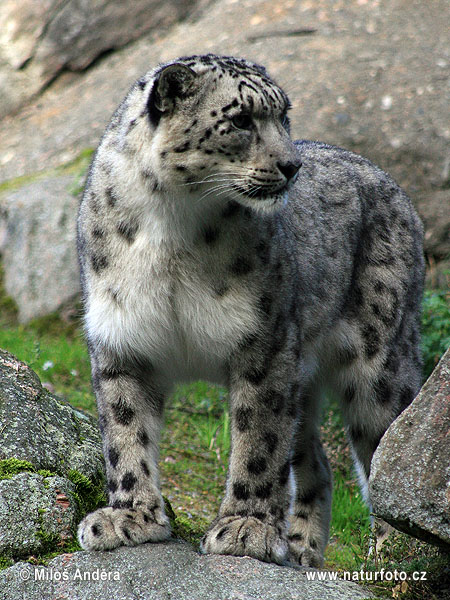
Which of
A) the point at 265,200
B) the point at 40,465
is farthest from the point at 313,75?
the point at 40,465

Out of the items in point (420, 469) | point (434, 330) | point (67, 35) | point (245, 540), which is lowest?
point (434, 330)

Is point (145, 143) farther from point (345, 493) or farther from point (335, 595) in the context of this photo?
point (345, 493)

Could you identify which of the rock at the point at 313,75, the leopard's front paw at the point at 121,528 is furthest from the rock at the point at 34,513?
the rock at the point at 313,75

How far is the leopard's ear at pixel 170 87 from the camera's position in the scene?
4367 mm

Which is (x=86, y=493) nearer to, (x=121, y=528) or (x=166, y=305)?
(x=121, y=528)

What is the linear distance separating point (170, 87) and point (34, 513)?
→ 2.28 m

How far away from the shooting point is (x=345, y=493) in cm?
701

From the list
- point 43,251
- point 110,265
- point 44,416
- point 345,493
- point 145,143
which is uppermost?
point 145,143

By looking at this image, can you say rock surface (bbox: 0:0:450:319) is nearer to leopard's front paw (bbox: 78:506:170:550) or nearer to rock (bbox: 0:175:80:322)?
A: rock (bbox: 0:175:80:322)

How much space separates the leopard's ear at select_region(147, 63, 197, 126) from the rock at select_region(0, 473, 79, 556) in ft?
6.56

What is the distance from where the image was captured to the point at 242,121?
4.37 meters

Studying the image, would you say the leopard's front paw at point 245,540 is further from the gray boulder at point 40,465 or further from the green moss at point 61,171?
the green moss at point 61,171

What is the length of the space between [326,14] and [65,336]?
613 cm

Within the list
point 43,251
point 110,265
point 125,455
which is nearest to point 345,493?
point 125,455
